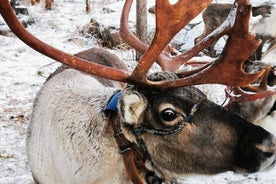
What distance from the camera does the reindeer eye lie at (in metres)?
2.32

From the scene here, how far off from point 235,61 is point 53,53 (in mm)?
1083

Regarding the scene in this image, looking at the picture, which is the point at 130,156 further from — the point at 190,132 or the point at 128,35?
the point at 128,35

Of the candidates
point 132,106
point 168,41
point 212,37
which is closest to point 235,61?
point 168,41

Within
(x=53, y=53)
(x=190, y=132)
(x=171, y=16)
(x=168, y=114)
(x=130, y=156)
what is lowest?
(x=130, y=156)

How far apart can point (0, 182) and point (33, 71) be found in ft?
13.7

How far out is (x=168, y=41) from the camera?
219 cm

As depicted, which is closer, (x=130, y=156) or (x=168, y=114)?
(x=168, y=114)

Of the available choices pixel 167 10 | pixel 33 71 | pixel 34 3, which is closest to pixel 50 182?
pixel 167 10

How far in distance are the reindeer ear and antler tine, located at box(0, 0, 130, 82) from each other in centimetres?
15

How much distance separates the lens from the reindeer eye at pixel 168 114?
2322mm

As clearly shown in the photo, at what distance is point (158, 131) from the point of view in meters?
2.38

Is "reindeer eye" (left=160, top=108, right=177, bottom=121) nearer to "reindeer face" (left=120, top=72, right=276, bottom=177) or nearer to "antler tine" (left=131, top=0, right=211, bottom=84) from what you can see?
"reindeer face" (left=120, top=72, right=276, bottom=177)

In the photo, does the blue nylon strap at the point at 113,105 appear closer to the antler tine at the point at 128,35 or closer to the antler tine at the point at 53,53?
the antler tine at the point at 53,53

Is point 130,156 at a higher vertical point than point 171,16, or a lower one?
lower
